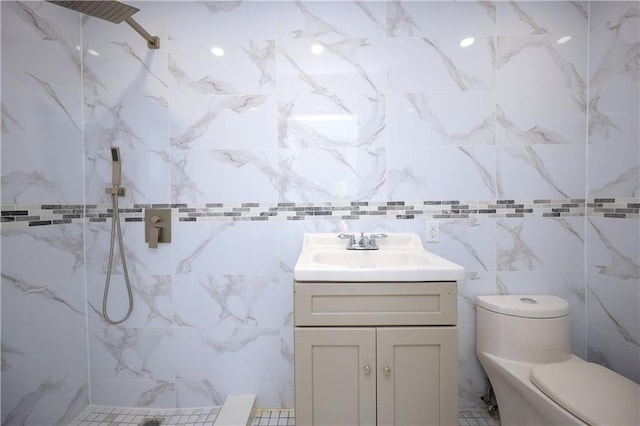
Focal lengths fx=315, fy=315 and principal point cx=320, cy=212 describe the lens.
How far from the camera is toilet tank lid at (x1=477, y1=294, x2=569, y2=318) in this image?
1.49 meters

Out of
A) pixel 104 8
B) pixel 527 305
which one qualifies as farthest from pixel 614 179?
pixel 104 8

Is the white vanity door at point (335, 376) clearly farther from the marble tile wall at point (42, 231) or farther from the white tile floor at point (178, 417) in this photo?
the marble tile wall at point (42, 231)

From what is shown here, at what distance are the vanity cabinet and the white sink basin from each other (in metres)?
0.05

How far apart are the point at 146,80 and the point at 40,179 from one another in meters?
0.71

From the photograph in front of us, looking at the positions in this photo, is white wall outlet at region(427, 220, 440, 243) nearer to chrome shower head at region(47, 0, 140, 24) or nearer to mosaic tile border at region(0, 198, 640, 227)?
mosaic tile border at region(0, 198, 640, 227)

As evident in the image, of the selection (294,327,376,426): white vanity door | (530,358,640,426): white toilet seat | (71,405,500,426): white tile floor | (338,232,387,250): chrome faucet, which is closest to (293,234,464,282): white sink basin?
(338,232,387,250): chrome faucet

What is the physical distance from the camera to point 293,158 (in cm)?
170

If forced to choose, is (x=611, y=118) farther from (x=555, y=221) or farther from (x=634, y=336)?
(x=634, y=336)

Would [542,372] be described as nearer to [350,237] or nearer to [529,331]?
[529,331]

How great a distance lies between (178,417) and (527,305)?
6.18 ft

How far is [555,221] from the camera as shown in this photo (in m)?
1.71

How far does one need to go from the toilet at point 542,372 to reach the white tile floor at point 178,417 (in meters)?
0.22

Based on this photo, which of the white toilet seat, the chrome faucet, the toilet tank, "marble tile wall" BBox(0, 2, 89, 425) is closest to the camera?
the white toilet seat

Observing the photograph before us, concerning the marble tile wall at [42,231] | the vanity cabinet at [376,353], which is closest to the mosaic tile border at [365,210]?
the marble tile wall at [42,231]
